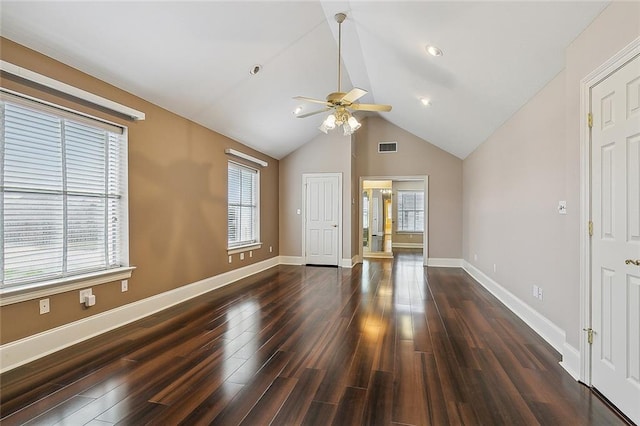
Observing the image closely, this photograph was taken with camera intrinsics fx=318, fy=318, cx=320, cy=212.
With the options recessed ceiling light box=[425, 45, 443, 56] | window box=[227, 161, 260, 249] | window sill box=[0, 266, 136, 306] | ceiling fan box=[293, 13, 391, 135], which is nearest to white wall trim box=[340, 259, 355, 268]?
window box=[227, 161, 260, 249]

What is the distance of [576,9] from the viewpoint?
214cm

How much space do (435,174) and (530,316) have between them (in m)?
4.55

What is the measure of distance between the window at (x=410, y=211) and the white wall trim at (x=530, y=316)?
6153mm

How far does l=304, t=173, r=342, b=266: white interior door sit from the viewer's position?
7.39 meters

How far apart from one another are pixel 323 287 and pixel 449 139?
393 cm

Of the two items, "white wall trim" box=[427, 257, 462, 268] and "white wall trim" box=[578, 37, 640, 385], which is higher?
"white wall trim" box=[578, 37, 640, 385]

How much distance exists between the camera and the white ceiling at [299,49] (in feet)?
8.32

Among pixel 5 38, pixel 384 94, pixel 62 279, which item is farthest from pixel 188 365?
pixel 384 94

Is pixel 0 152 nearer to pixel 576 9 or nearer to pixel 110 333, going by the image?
pixel 110 333

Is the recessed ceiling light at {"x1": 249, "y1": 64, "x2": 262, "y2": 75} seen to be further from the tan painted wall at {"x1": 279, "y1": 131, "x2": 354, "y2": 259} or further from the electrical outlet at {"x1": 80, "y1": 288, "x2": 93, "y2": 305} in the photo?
the tan painted wall at {"x1": 279, "y1": 131, "x2": 354, "y2": 259}

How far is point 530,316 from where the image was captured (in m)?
3.46

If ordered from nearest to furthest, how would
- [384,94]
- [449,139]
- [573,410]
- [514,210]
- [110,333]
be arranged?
1. [573,410]
2. [110,333]
3. [514,210]
4. [384,94]
5. [449,139]

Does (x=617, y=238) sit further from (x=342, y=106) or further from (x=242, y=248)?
(x=242, y=248)

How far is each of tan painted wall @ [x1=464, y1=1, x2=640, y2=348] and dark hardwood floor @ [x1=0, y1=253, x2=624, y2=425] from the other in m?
0.57
